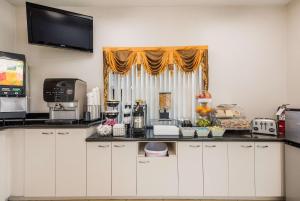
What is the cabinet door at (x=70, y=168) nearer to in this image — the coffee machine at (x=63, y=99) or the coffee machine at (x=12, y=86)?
the coffee machine at (x=63, y=99)

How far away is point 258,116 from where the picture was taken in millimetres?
3334

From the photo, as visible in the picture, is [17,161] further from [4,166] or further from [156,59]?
[156,59]

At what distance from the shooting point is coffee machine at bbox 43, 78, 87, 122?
2.79m

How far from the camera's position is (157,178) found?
104 inches

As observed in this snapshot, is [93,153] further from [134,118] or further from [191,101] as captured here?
[191,101]

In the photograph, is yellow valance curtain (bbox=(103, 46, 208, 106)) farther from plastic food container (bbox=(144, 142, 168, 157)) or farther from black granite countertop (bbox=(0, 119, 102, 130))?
plastic food container (bbox=(144, 142, 168, 157))

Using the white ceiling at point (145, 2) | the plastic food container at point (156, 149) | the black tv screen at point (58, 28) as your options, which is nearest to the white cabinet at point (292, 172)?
the plastic food container at point (156, 149)

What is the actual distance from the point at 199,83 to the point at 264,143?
1313 mm

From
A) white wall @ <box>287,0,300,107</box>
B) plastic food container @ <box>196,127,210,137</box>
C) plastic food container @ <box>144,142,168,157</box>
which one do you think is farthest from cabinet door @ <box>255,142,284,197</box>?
plastic food container @ <box>144,142,168,157</box>

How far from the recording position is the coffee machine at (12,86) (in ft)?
9.02

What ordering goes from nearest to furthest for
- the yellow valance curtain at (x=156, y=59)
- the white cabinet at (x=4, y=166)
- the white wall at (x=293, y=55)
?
the white cabinet at (x=4, y=166), the white wall at (x=293, y=55), the yellow valance curtain at (x=156, y=59)

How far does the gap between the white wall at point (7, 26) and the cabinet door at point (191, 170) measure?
316cm

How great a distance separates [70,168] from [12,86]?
4.72 ft

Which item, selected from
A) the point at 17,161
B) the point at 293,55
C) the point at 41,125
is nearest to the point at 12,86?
the point at 41,125
